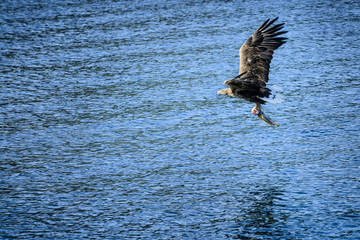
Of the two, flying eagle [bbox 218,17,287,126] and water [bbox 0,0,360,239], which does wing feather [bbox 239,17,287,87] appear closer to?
flying eagle [bbox 218,17,287,126]

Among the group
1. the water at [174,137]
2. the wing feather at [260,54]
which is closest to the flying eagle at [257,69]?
the wing feather at [260,54]

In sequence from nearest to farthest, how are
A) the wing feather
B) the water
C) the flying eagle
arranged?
the water, the flying eagle, the wing feather

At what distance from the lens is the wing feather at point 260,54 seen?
43.5 ft

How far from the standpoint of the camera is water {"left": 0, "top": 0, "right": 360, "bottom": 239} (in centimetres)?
1118

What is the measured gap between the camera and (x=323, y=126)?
15609 millimetres

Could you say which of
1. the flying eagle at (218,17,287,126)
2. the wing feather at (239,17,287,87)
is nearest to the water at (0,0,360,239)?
the flying eagle at (218,17,287,126)

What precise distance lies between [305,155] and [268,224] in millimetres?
3509

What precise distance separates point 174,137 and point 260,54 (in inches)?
138

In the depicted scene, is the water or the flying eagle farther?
the flying eagle

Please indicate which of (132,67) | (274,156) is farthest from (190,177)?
(132,67)

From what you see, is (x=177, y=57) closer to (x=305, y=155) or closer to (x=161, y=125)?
(x=161, y=125)

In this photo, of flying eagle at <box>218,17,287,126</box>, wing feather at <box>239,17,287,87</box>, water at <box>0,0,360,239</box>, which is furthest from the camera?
wing feather at <box>239,17,287,87</box>

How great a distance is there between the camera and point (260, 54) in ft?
44.1

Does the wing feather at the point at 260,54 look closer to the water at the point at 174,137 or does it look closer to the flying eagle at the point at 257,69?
the flying eagle at the point at 257,69
